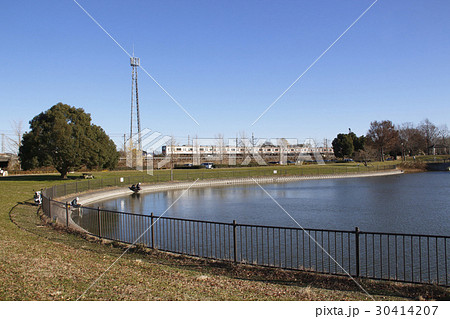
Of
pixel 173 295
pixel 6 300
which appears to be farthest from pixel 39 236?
pixel 173 295

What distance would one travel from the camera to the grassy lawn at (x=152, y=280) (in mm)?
6102

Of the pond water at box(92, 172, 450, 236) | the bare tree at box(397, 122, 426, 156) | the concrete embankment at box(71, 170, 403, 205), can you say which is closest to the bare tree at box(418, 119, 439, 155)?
the bare tree at box(397, 122, 426, 156)

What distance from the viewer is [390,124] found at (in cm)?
9706

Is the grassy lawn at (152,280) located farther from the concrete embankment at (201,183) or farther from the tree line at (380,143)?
the tree line at (380,143)

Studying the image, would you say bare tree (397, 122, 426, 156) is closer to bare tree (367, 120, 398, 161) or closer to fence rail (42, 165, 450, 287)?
bare tree (367, 120, 398, 161)

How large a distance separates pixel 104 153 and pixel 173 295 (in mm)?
38818

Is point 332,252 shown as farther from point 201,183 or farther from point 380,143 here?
point 380,143

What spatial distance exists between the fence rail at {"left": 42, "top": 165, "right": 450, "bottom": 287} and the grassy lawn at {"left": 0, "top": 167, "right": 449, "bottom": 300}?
1.86 feet

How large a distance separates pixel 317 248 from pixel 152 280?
6.50 metres

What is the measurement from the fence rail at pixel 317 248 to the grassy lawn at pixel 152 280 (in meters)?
0.57

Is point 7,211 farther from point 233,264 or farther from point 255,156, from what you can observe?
point 255,156

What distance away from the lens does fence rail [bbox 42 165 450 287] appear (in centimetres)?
854

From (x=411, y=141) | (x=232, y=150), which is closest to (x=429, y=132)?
(x=411, y=141)

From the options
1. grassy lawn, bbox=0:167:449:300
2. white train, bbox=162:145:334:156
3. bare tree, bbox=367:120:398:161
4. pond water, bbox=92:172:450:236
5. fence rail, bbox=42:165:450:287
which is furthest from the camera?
bare tree, bbox=367:120:398:161
